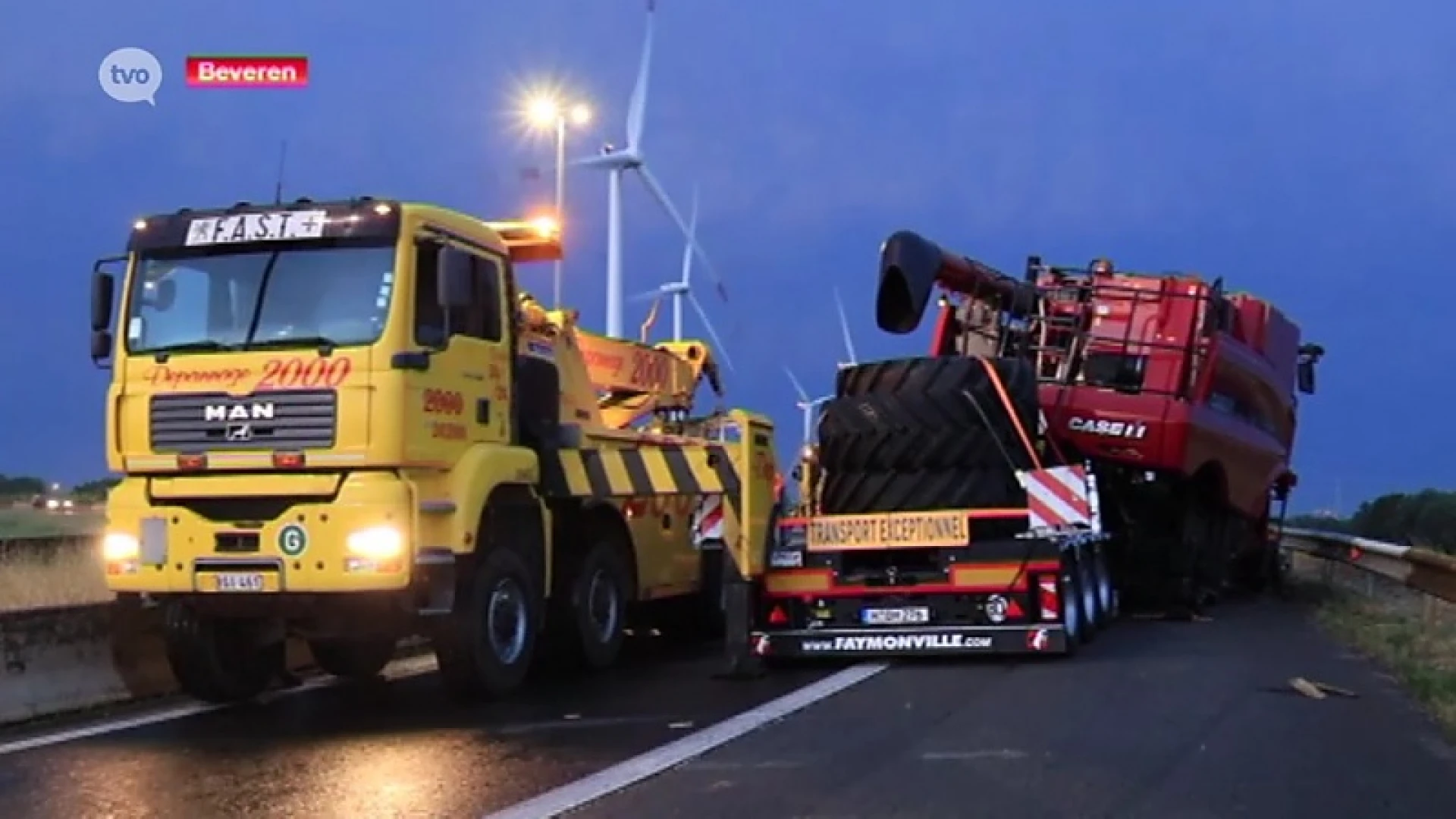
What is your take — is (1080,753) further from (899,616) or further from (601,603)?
(601,603)

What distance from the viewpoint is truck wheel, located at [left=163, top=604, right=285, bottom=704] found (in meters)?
10.4

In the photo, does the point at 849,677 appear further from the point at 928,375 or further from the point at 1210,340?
the point at 1210,340

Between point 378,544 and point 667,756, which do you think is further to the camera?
point 378,544

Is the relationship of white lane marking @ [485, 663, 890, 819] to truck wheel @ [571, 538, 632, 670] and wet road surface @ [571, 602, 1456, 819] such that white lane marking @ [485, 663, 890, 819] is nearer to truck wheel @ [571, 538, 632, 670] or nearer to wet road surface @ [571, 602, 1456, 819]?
wet road surface @ [571, 602, 1456, 819]

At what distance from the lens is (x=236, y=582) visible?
385 inches

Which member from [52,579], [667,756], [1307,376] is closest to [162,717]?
[667,756]

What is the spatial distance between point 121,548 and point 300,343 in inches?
67.8

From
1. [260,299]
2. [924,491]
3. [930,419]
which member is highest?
[260,299]

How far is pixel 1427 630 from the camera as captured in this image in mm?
13438

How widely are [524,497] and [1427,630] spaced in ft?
24.8

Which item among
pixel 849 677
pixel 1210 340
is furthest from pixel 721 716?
pixel 1210 340

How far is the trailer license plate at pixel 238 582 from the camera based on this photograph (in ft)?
31.9

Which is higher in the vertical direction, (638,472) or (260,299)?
(260,299)

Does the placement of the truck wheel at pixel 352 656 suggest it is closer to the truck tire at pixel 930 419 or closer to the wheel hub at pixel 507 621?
the wheel hub at pixel 507 621
